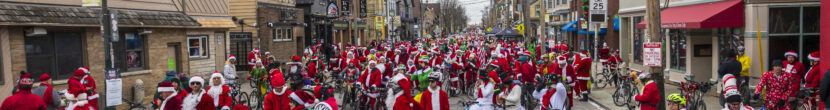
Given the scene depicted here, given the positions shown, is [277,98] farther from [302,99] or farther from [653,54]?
[653,54]

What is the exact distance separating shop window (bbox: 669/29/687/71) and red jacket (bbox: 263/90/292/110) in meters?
11.7

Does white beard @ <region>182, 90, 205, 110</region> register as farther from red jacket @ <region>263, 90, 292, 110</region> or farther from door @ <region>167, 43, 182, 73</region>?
door @ <region>167, 43, 182, 73</region>

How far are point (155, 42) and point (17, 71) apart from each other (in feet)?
11.6

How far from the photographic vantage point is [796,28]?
14531 mm

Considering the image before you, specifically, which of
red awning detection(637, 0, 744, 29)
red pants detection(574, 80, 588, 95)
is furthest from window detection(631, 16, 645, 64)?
red pants detection(574, 80, 588, 95)

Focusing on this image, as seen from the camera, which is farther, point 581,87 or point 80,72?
point 581,87

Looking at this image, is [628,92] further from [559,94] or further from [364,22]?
[364,22]

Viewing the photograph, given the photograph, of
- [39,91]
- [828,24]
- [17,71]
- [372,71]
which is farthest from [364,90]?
[828,24]

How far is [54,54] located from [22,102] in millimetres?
6288

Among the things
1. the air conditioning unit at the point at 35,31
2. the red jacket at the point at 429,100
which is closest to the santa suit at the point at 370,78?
the red jacket at the point at 429,100

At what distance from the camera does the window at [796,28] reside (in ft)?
47.3

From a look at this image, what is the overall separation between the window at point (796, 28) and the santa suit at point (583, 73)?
340 cm

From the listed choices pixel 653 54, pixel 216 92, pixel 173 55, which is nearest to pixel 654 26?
pixel 653 54

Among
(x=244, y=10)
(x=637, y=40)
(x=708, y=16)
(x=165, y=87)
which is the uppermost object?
(x=244, y=10)
